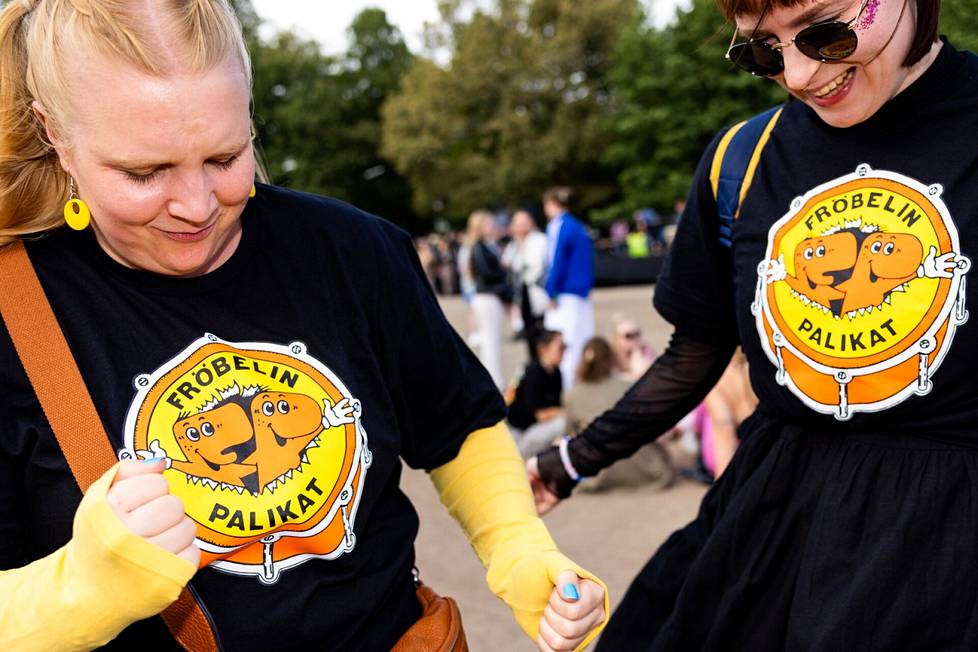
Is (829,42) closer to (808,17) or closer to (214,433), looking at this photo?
(808,17)

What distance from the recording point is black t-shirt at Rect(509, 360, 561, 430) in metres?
6.95

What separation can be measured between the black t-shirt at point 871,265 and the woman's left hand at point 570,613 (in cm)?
57

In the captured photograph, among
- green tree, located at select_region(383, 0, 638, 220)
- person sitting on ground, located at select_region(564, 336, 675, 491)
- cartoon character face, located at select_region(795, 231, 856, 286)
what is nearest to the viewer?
cartoon character face, located at select_region(795, 231, 856, 286)

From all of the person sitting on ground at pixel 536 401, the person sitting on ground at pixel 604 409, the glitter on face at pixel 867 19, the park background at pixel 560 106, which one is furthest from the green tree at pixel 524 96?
the glitter on face at pixel 867 19

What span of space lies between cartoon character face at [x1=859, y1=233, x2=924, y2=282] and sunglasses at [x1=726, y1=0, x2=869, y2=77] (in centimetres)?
33

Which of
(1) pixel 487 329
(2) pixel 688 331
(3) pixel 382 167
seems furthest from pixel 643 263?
(3) pixel 382 167

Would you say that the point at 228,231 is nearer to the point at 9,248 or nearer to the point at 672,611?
the point at 9,248

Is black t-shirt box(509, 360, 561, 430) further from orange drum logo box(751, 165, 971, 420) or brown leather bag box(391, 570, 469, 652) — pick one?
brown leather bag box(391, 570, 469, 652)

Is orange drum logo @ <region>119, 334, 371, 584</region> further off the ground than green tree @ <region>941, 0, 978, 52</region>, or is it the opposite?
green tree @ <region>941, 0, 978, 52</region>

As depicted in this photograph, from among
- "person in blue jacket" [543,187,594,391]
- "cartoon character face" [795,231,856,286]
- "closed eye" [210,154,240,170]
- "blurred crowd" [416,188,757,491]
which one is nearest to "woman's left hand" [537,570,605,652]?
"cartoon character face" [795,231,856,286]

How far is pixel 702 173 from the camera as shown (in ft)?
7.25

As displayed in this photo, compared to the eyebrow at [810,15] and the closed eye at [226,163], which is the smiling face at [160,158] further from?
the eyebrow at [810,15]

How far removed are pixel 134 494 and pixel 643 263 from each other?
61.0 ft

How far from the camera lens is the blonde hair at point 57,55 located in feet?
4.57
